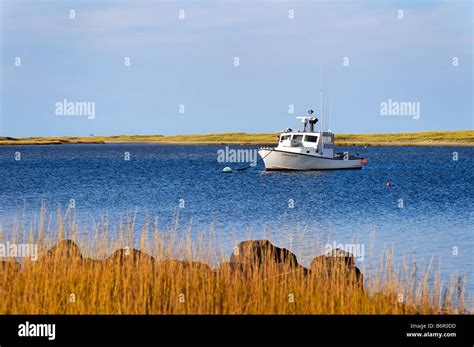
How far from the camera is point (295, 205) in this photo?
43.7m

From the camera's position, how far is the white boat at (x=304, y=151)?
58.2 metres

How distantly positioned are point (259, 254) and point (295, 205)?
29221mm

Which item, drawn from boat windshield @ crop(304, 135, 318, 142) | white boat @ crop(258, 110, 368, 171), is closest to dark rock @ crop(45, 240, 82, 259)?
white boat @ crop(258, 110, 368, 171)

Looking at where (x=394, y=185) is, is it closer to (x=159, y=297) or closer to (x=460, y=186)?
(x=460, y=186)

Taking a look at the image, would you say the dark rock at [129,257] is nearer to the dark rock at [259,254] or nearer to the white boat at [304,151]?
the dark rock at [259,254]

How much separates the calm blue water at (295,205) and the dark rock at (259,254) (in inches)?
19.6

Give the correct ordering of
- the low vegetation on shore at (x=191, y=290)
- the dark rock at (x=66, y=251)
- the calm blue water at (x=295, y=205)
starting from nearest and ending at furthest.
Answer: the low vegetation on shore at (x=191, y=290), the dark rock at (x=66, y=251), the calm blue water at (x=295, y=205)

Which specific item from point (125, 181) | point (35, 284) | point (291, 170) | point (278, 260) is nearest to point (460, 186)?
point (291, 170)

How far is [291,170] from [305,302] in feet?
162

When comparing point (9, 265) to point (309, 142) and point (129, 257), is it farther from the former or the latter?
point (309, 142)

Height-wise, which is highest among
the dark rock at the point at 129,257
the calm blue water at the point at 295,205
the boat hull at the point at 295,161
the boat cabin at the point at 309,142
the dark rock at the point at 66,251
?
the boat cabin at the point at 309,142

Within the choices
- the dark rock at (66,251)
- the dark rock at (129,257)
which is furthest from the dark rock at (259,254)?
the dark rock at (66,251)

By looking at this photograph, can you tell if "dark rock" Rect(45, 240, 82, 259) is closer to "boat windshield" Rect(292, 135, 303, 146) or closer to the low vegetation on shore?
the low vegetation on shore
